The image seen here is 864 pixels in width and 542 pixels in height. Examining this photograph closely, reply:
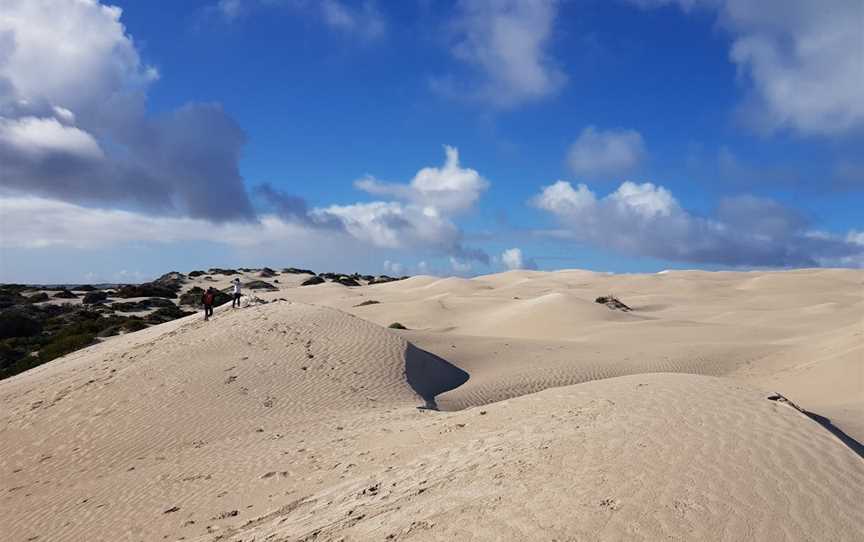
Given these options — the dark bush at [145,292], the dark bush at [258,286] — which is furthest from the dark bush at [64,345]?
the dark bush at [258,286]

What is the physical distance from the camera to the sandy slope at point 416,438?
202 inches

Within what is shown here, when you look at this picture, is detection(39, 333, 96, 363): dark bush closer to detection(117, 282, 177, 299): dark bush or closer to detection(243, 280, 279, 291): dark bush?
detection(117, 282, 177, 299): dark bush

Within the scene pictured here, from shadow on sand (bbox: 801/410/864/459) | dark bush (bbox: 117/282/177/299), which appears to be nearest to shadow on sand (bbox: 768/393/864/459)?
shadow on sand (bbox: 801/410/864/459)

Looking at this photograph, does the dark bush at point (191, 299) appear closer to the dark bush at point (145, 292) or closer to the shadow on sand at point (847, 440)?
the dark bush at point (145, 292)

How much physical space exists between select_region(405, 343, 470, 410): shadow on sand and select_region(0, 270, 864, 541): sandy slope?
0.09 m

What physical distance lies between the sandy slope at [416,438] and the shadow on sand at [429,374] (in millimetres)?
88

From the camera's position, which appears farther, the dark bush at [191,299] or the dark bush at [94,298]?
the dark bush at [191,299]

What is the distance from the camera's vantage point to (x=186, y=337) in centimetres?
1825

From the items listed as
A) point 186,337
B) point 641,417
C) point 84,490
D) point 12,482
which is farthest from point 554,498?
point 186,337

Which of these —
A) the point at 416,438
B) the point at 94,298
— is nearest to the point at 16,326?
the point at 94,298

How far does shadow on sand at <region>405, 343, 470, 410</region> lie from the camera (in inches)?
649

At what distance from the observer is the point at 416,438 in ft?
30.8

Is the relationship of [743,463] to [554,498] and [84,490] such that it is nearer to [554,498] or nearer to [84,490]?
[554,498]

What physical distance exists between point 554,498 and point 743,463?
2.11 m
